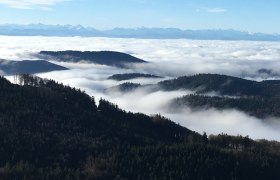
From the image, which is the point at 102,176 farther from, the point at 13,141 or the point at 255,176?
the point at 255,176

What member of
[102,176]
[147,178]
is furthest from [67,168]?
[147,178]

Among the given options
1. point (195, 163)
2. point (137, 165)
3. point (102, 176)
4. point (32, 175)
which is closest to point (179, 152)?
point (195, 163)

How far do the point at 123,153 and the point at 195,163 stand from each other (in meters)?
24.2

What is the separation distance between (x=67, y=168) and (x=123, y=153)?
23.6 m

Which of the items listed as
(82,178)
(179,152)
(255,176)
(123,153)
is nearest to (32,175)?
(82,178)

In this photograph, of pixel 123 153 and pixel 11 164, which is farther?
pixel 123 153

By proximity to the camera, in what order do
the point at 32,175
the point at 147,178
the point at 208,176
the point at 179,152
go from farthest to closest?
the point at 179,152 < the point at 208,176 < the point at 147,178 < the point at 32,175

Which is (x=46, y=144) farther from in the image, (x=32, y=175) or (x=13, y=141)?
(x=32, y=175)

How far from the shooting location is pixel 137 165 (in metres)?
184

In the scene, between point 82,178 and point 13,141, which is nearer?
point 82,178

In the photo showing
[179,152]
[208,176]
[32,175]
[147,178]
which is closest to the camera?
[32,175]

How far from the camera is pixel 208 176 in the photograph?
186 m

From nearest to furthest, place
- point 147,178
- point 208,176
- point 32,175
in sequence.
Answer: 1. point 32,175
2. point 147,178
3. point 208,176

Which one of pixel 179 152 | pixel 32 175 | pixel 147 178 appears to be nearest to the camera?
pixel 32 175
